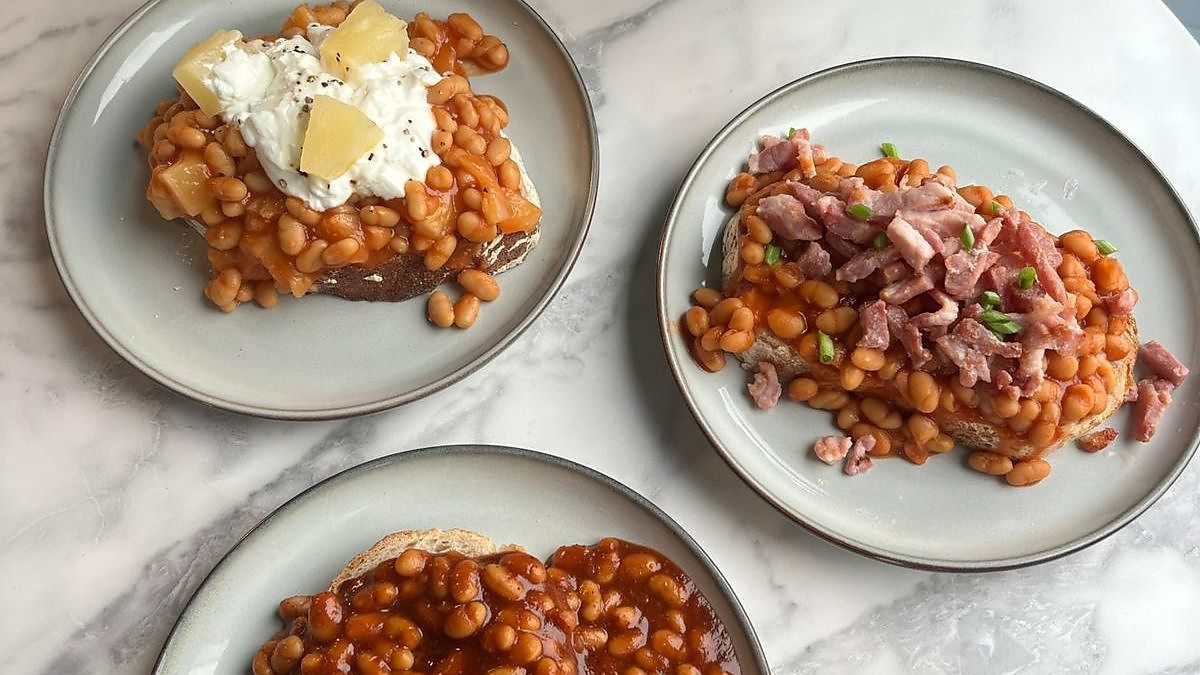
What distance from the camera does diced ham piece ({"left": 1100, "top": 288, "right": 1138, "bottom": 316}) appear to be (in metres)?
2.64

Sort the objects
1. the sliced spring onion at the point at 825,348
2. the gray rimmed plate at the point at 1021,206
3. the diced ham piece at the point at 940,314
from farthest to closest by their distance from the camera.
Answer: the gray rimmed plate at the point at 1021,206
the sliced spring onion at the point at 825,348
the diced ham piece at the point at 940,314

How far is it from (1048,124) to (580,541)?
1886 millimetres

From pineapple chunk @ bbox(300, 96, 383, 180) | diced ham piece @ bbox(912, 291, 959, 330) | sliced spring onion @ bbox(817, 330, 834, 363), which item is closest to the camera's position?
pineapple chunk @ bbox(300, 96, 383, 180)

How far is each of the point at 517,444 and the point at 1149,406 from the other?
174 cm

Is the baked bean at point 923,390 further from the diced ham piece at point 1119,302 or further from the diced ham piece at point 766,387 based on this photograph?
the diced ham piece at point 1119,302

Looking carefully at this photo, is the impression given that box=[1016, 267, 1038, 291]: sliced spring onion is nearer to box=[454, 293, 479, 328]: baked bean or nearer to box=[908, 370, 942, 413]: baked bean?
box=[908, 370, 942, 413]: baked bean

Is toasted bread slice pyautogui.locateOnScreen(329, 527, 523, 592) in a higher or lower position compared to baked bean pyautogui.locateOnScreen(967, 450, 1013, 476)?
lower

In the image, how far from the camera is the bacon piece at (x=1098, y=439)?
2.82 metres

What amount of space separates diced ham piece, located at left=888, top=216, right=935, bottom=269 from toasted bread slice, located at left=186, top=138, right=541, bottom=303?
0.98m

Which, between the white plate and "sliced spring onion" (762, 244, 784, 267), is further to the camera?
"sliced spring onion" (762, 244, 784, 267)

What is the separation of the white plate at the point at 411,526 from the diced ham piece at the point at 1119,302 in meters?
1.23

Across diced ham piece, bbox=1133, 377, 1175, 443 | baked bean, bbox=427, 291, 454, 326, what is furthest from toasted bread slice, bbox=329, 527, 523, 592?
diced ham piece, bbox=1133, 377, 1175, 443

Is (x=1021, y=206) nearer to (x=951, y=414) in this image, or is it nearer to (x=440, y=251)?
(x=951, y=414)

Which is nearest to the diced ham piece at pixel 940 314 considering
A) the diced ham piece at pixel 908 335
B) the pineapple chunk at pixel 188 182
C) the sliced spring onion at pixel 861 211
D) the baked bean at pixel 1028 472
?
the diced ham piece at pixel 908 335
